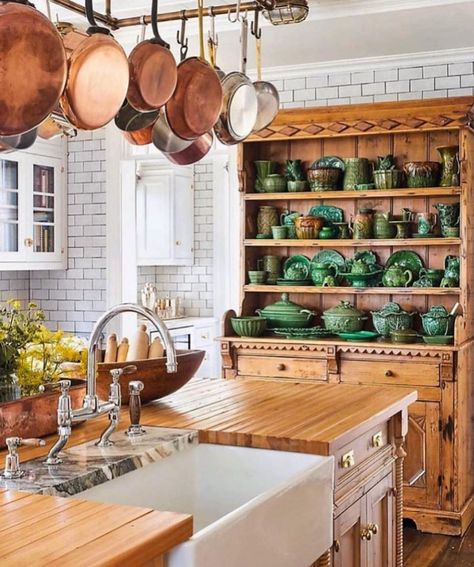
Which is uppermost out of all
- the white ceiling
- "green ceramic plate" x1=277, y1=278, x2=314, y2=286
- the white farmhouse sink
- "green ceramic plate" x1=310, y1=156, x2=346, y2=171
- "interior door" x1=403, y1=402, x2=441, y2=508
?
the white ceiling

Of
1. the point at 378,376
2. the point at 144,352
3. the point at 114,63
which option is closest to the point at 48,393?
the point at 144,352

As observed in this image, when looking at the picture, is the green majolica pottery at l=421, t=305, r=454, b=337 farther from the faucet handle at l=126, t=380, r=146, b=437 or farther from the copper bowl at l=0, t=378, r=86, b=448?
the copper bowl at l=0, t=378, r=86, b=448

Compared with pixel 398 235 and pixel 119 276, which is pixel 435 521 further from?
pixel 119 276

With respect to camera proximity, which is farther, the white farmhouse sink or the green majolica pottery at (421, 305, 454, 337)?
the green majolica pottery at (421, 305, 454, 337)

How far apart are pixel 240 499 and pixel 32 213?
4009 mm

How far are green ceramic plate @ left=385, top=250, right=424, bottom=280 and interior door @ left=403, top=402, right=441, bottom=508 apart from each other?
90 centimetres

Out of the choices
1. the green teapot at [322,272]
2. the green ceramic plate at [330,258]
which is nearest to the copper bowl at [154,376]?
the green teapot at [322,272]

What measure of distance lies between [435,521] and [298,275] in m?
1.76

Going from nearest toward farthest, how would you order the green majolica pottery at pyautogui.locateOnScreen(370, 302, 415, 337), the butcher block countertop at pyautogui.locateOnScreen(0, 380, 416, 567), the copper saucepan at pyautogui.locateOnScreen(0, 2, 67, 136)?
1. the butcher block countertop at pyautogui.locateOnScreen(0, 380, 416, 567)
2. the copper saucepan at pyautogui.locateOnScreen(0, 2, 67, 136)
3. the green majolica pottery at pyautogui.locateOnScreen(370, 302, 415, 337)

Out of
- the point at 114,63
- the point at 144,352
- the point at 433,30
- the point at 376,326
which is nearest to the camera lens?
the point at 114,63

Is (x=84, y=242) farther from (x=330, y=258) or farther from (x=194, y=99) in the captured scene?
(x=194, y=99)

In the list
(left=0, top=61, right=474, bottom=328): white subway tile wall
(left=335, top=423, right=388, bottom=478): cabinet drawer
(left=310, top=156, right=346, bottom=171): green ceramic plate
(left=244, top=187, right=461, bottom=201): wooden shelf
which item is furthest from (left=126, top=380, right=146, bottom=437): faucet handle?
(left=0, top=61, right=474, bottom=328): white subway tile wall

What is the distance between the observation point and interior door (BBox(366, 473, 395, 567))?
123 inches

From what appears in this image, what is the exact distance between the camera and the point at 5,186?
604 centimetres
